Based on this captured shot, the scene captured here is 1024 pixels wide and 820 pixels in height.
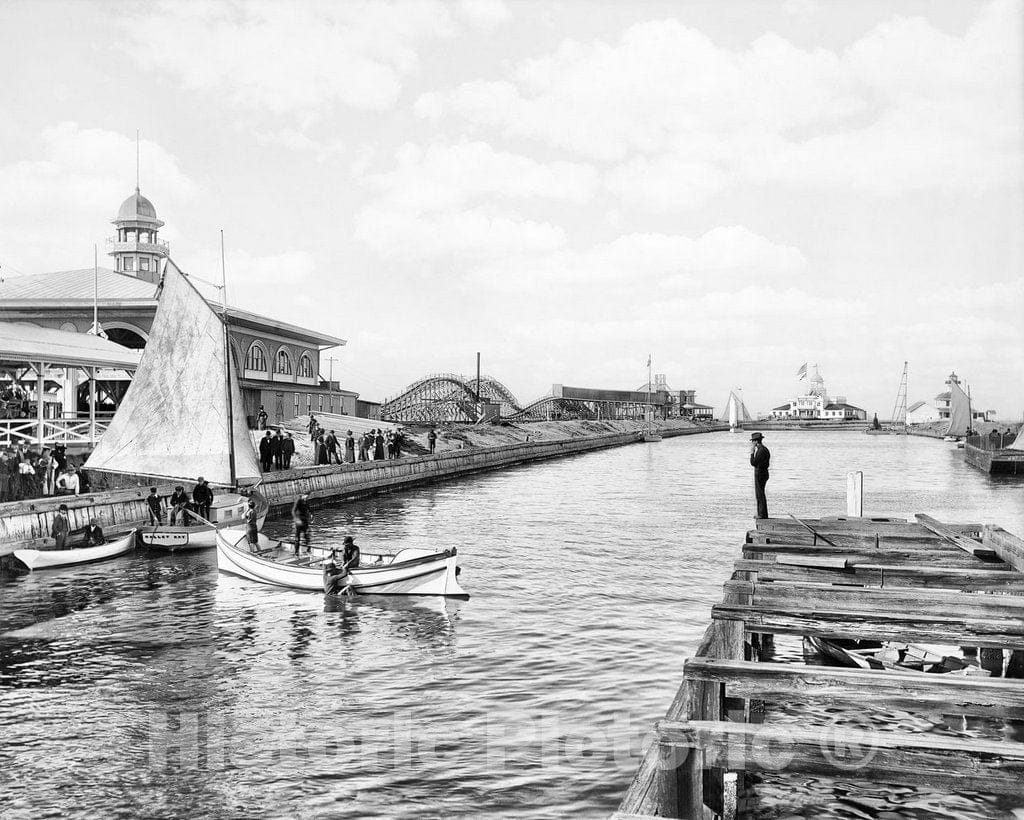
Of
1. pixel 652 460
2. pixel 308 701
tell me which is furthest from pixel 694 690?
pixel 652 460

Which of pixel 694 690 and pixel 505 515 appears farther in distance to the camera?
pixel 505 515

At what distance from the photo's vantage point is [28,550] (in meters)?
26.3

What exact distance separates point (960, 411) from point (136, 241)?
382ft

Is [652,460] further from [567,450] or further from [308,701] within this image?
[308,701]

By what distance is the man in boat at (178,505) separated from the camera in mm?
31083

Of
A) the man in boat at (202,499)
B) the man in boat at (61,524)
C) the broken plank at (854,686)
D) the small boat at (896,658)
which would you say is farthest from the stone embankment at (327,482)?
the broken plank at (854,686)

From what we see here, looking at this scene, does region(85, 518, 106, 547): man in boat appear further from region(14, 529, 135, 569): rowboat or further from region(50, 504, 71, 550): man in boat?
region(50, 504, 71, 550): man in boat

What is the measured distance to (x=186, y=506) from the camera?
3164cm

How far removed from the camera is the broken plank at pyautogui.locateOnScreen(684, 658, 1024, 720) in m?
7.46

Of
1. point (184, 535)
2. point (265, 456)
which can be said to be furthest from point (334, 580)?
point (265, 456)

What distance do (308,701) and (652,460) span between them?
272 ft

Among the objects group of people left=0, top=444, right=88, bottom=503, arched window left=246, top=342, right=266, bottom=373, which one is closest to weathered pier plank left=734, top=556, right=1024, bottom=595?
group of people left=0, top=444, right=88, bottom=503

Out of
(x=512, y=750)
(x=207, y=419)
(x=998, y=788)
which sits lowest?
(x=512, y=750)

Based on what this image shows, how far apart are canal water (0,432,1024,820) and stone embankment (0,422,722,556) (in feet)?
9.58
